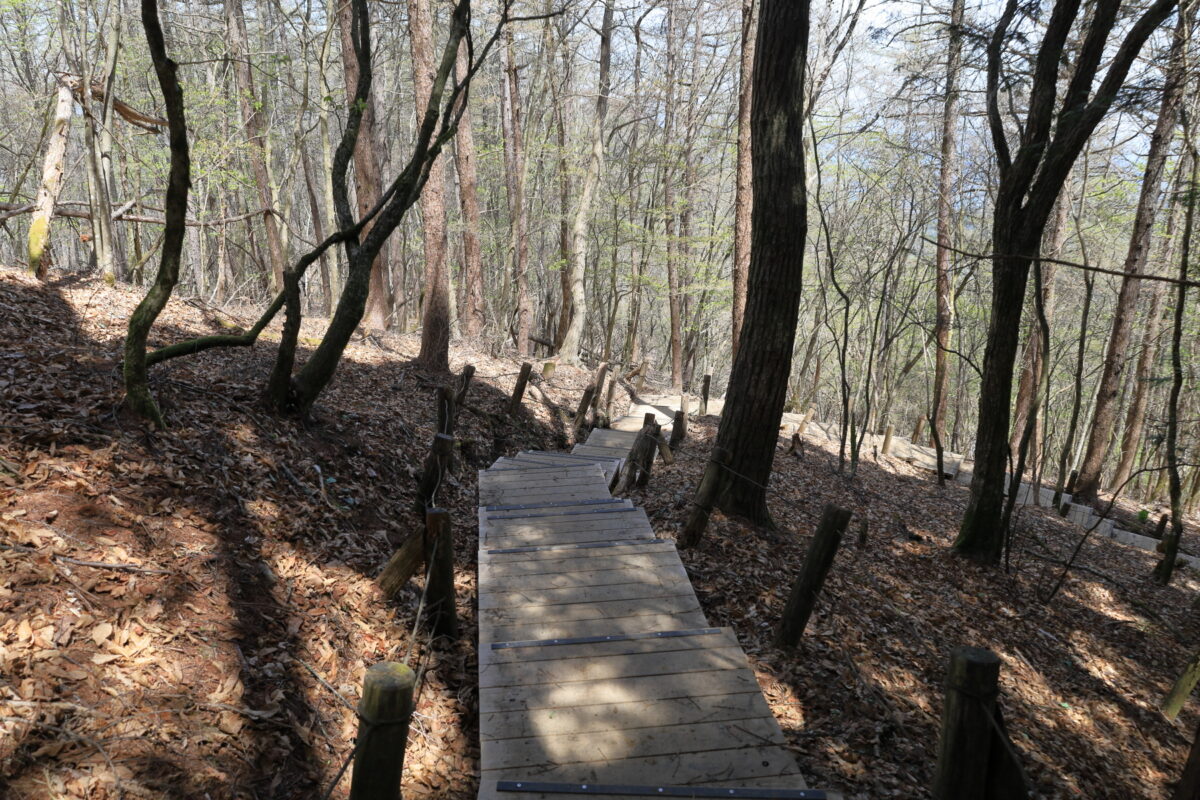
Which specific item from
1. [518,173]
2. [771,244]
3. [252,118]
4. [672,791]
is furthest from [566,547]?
[518,173]

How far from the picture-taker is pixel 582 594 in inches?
187

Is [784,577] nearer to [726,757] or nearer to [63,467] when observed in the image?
[726,757]

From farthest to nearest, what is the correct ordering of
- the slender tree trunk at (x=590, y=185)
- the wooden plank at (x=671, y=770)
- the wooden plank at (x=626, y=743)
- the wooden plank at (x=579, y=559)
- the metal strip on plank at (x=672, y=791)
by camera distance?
the slender tree trunk at (x=590, y=185), the wooden plank at (x=579, y=559), the wooden plank at (x=626, y=743), the wooden plank at (x=671, y=770), the metal strip on plank at (x=672, y=791)

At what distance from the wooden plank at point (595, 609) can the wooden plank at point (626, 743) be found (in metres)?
1.09

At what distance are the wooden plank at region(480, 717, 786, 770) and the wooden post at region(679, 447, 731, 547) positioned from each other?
254 centimetres

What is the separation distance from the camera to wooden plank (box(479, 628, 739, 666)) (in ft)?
13.1

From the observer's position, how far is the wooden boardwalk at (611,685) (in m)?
3.18

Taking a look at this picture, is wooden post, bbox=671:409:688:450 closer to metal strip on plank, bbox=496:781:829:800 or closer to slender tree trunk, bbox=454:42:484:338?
slender tree trunk, bbox=454:42:484:338

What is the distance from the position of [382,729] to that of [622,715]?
5.87 ft

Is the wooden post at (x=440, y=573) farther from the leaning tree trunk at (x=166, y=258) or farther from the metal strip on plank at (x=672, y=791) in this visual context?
the leaning tree trunk at (x=166, y=258)

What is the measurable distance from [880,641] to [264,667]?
4.55m

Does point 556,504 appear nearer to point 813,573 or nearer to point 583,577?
point 583,577

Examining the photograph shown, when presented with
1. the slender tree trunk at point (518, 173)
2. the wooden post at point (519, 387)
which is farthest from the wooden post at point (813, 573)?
the slender tree trunk at point (518, 173)

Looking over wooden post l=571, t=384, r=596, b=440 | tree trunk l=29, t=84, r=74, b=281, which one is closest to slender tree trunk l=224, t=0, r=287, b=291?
tree trunk l=29, t=84, r=74, b=281
